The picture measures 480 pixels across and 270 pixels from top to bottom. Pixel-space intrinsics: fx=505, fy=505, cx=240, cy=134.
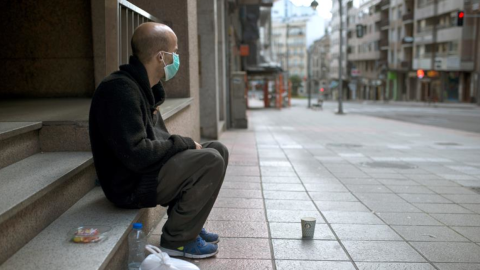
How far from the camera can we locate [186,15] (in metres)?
7.86

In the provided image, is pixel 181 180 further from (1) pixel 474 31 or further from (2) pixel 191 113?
(1) pixel 474 31

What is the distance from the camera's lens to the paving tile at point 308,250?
12.4ft

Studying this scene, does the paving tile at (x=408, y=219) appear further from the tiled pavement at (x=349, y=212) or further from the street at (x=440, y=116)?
→ the street at (x=440, y=116)

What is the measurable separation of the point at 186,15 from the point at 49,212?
536 cm

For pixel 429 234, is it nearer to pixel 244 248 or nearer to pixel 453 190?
pixel 244 248

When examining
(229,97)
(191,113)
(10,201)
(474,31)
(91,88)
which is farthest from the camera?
(474,31)

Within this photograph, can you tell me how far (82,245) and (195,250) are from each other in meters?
1.09

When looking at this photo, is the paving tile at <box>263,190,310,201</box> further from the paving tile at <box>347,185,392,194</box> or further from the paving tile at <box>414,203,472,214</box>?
the paving tile at <box>414,203,472,214</box>

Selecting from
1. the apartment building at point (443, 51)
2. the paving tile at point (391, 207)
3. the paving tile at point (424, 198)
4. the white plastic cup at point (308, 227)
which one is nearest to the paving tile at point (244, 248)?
the white plastic cup at point (308, 227)

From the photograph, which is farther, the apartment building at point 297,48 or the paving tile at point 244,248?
the apartment building at point 297,48

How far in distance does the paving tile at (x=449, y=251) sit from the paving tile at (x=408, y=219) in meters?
0.63

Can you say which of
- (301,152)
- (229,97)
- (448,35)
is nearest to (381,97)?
(448,35)

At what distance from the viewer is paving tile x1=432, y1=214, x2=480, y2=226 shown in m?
4.82

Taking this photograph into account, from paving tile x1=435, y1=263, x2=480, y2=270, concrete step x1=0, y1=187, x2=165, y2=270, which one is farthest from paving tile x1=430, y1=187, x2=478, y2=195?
concrete step x1=0, y1=187, x2=165, y2=270
